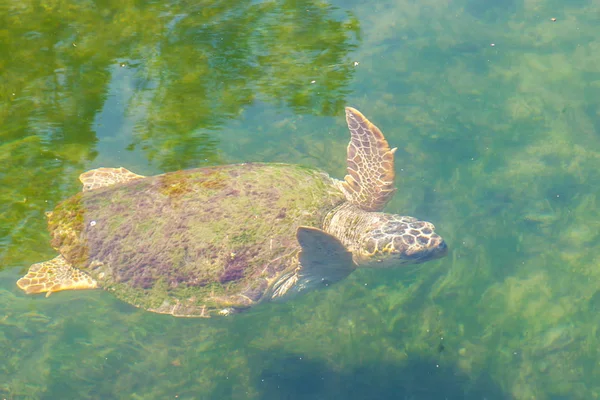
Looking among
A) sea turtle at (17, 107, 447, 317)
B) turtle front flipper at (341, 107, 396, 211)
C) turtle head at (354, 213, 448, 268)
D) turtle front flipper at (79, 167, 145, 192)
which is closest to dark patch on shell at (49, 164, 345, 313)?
sea turtle at (17, 107, 447, 317)

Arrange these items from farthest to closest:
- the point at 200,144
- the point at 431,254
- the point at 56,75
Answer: the point at 56,75
the point at 200,144
the point at 431,254

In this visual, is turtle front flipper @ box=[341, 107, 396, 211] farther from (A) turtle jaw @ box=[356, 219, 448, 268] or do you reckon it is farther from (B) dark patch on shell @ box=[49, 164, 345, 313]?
(B) dark patch on shell @ box=[49, 164, 345, 313]

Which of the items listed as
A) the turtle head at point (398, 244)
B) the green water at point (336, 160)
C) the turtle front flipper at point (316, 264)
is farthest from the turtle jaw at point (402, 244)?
the green water at point (336, 160)

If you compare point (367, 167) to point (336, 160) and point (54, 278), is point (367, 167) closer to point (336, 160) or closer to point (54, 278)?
point (336, 160)

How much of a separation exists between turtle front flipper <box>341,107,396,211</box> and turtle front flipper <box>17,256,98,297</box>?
249 centimetres

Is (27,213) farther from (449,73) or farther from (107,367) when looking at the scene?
(449,73)

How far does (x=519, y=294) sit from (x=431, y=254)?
3.97 feet

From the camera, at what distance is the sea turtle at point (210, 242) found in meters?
3.56

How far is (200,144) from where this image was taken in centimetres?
484

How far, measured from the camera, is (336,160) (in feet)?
16.5

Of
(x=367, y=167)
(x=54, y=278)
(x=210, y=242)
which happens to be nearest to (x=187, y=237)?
(x=210, y=242)

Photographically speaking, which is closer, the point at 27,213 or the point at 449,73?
the point at 27,213

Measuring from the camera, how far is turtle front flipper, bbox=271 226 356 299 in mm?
3412

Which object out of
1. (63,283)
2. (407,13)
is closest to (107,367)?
(63,283)
